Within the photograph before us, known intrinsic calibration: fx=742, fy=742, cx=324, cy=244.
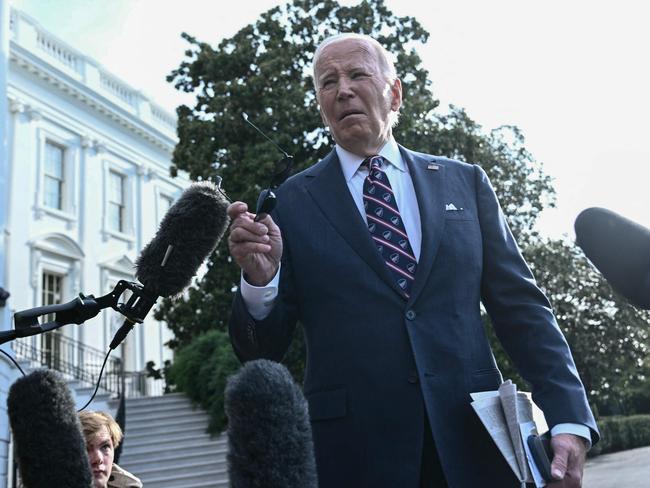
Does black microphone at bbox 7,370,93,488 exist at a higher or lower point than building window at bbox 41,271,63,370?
lower

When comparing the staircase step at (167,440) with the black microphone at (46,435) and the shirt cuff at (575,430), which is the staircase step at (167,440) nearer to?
the shirt cuff at (575,430)

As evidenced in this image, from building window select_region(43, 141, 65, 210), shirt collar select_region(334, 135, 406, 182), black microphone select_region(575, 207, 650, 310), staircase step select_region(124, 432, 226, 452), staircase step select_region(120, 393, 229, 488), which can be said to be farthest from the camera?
building window select_region(43, 141, 65, 210)

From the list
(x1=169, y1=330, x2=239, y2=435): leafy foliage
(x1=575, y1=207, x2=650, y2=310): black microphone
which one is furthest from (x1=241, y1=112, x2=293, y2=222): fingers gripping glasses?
(x1=169, y1=330, x2=239, y2=435): leafy foliage

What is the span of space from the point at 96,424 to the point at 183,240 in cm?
292

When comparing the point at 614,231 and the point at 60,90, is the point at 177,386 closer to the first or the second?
the point at 60,90

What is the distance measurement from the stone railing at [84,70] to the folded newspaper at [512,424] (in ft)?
74.2

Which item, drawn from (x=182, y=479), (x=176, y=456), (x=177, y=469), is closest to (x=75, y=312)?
(x=182, y=479)

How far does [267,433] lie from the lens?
1.05 meters

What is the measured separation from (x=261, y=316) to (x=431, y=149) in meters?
14.6

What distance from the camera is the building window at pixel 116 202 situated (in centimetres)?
2589

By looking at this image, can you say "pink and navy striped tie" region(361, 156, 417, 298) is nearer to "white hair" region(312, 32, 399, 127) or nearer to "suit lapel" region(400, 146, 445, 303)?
"suit lapel" region(400, 146, 445, 303)

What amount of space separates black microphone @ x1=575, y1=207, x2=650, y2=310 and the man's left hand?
1115 millimetres

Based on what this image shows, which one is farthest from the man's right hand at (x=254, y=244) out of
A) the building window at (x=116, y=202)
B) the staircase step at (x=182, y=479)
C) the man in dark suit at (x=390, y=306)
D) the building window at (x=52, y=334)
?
the building window at (x=116, y=202)

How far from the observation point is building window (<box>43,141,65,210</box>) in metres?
23.0
